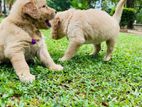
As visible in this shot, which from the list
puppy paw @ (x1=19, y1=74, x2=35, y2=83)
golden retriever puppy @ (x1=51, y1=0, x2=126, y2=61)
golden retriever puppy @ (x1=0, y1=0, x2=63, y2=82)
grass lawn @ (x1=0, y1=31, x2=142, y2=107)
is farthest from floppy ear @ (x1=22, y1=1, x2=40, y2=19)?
golden retriever puppy @ (x1=51, y1=0, x2=126, y2=61)

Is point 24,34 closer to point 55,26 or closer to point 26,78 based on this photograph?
point 26,78

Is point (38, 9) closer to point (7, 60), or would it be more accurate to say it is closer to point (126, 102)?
point (7, 60)

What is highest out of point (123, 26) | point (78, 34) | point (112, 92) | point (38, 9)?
point (38, 9)

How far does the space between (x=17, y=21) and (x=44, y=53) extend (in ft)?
2.18

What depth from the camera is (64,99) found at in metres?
3.94

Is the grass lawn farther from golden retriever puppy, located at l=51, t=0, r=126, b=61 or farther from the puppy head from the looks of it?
the puppy head

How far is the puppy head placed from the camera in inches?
202

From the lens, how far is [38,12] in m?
5.24

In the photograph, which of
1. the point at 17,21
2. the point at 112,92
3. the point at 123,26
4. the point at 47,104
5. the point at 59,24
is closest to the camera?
the point at 47,104

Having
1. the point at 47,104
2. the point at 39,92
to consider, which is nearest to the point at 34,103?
the point at 47,104

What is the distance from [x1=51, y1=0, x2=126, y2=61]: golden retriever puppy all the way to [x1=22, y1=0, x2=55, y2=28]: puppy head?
94 centimetres

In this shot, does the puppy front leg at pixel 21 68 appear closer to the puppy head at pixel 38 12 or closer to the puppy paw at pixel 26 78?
the puppy paw at pixel 26 78

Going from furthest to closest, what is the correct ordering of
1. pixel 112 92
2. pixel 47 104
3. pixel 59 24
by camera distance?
pixel 59 24, pixel 112 92, pixel 47 104

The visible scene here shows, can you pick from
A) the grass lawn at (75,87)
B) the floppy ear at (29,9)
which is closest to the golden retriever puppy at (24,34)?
the floppy ear at (29,9)
